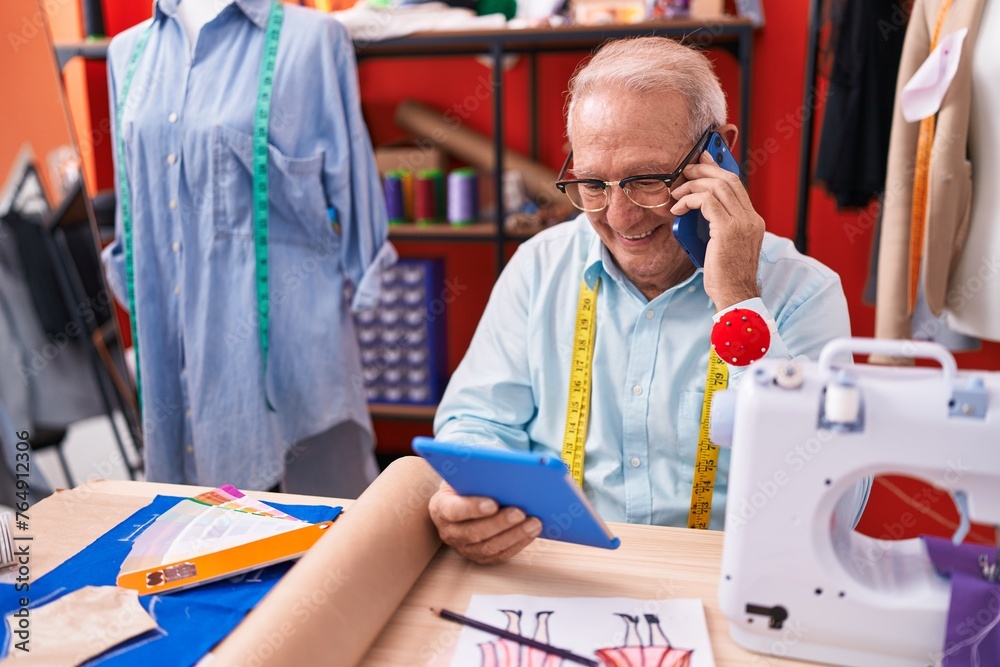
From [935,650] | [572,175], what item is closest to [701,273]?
[572,175]

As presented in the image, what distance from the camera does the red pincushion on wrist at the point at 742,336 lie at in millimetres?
1314

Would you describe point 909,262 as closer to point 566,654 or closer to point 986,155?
point 986,155

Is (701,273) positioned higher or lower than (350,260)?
higher

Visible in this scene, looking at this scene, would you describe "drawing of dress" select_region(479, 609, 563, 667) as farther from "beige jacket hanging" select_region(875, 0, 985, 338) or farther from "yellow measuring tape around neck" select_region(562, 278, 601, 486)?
"beige jacket hanging" select_region(875, 0, 985, 338)

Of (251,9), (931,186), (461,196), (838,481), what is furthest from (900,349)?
(461,196)

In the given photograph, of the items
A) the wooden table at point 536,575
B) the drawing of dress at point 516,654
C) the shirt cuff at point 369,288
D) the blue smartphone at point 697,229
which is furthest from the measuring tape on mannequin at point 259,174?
the drawing of dress at point 516,654

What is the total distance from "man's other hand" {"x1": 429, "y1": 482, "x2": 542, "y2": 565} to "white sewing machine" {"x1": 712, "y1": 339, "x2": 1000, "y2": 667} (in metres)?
0.28

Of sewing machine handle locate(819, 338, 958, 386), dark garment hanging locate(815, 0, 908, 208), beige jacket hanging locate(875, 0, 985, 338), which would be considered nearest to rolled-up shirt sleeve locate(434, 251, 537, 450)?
sewing machine handle locate(819, 338, 958, 386)

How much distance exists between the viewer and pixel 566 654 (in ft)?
3.21

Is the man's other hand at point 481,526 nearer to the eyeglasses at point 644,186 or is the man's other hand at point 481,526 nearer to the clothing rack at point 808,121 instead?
the eyeglasses at point 644,186

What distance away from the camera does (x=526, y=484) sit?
1.06m

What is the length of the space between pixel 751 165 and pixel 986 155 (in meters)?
1.27

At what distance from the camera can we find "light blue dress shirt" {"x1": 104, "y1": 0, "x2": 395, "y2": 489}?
217 cm

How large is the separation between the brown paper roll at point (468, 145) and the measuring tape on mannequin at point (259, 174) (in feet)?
4.12
